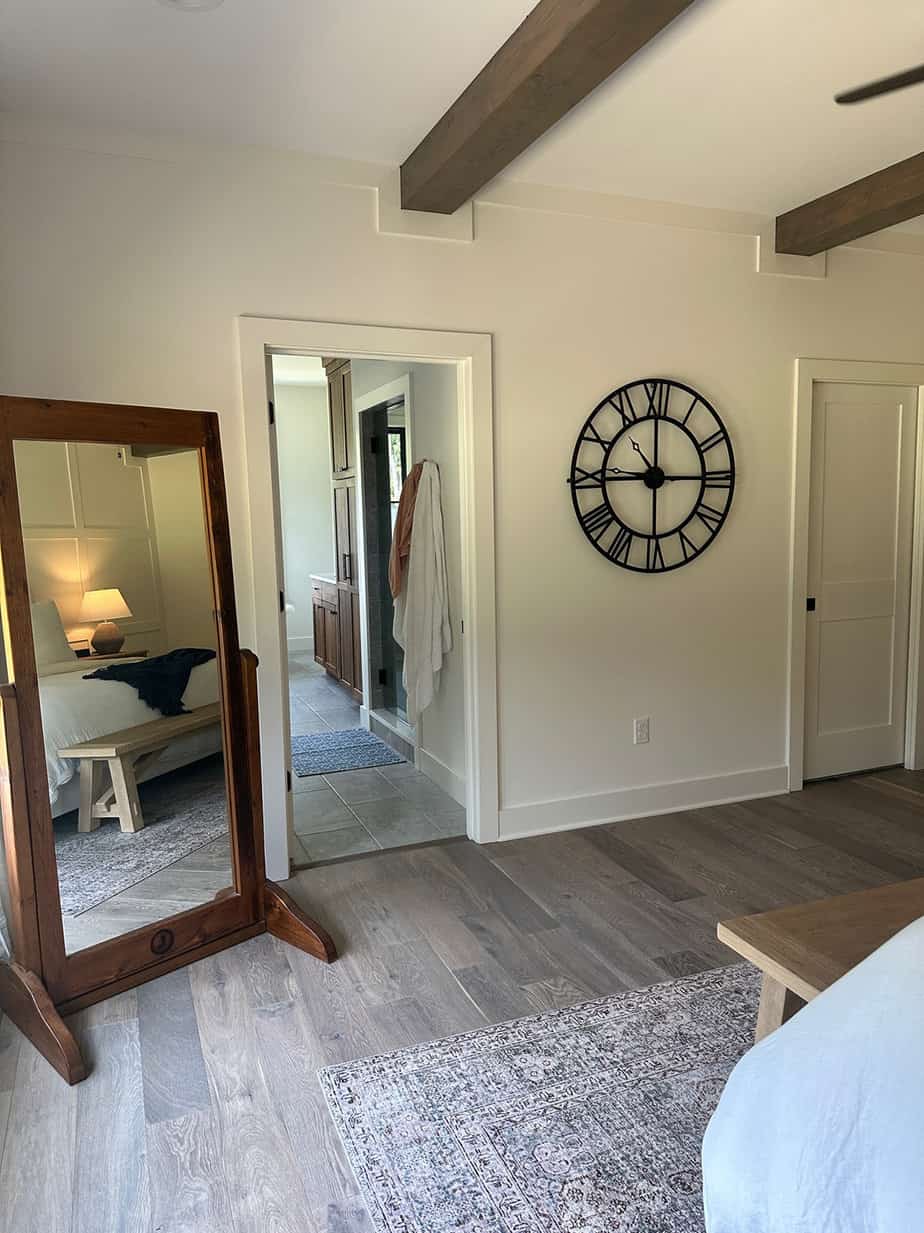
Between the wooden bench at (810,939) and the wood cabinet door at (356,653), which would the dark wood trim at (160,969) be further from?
the wood cabinet door at (356,653)

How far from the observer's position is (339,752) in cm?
503

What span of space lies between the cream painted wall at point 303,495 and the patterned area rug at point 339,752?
3.19m

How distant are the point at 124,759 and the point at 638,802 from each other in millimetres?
2297

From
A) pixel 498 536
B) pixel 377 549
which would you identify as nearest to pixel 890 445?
pixel 498 536

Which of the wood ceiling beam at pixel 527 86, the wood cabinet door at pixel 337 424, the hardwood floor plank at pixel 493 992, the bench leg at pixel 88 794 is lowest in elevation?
the hardwood floor plank at pixel 493 992

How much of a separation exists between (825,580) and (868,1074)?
143 inches

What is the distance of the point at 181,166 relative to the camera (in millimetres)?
2910

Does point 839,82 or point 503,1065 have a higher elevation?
point 839,82

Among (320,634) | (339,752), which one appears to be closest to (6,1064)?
(339,752)

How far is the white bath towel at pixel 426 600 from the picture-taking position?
13.4 feet

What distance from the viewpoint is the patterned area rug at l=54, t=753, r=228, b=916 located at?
7.91 ft

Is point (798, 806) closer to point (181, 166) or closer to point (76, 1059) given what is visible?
point (76, 1059)

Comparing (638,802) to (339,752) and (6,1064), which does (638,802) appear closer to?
(339,752)

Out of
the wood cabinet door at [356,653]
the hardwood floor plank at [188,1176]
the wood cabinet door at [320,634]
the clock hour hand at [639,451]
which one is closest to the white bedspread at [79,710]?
the hardwood floor plank at [188,1176]
